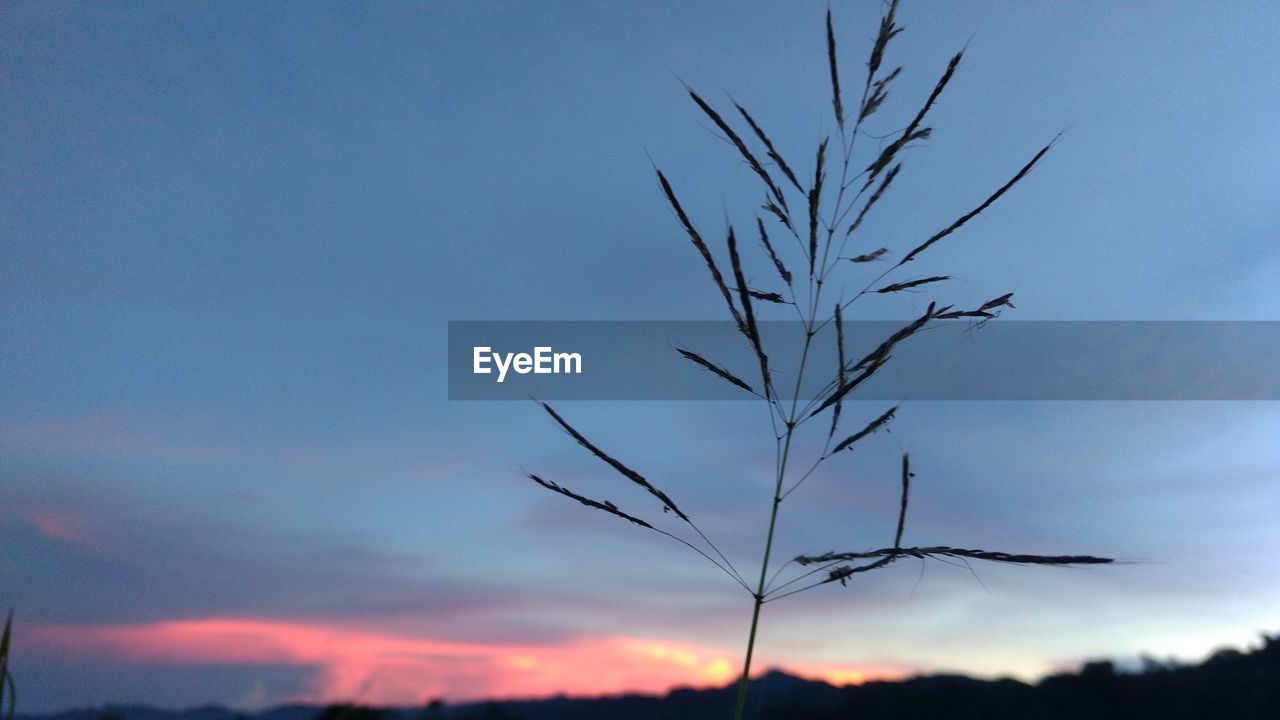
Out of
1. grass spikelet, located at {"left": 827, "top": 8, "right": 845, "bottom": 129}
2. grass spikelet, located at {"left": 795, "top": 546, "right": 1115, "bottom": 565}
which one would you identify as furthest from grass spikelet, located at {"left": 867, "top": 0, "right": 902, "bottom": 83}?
grass spikelet, located at {"left": 795, "top": 546, "right": 1115, "bottom": 565}

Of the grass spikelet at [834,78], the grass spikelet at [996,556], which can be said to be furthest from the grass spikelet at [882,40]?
the grass spikelet at [996,556]

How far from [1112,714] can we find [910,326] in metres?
3.41

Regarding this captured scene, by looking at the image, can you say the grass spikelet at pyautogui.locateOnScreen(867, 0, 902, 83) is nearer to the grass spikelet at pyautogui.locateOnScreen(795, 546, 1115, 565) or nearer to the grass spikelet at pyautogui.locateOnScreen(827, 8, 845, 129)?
the grass spikelet at pyautogui.locateOnScreen(827, 8, 845, 129)

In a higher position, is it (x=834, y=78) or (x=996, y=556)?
(x=834, y=78)

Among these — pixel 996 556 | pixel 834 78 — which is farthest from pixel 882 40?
pixel 996 556

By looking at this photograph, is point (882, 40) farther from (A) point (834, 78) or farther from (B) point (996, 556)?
(B) point (996, 556)

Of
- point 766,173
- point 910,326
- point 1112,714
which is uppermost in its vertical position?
point 766,173

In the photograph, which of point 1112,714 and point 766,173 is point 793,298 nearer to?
point 766,173

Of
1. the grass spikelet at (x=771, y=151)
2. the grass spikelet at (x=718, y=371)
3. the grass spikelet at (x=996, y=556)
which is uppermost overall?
the grass spikelet at (x=771, y=151)

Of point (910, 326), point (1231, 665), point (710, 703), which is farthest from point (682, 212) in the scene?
point (1231, 665)

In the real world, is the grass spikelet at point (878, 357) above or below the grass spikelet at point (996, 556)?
above

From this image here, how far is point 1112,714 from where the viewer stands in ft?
12.7

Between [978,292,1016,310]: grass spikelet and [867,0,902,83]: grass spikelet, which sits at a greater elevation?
[867,0,902,83]: grass spikelet

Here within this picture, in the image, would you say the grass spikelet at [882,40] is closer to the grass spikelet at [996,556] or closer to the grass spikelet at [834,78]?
the grass spikelet at [834,78]
